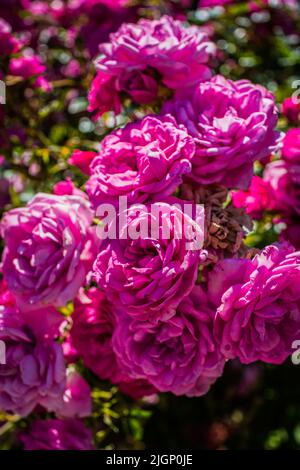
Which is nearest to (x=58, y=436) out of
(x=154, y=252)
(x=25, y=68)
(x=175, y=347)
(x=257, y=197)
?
(x=175, y=347)

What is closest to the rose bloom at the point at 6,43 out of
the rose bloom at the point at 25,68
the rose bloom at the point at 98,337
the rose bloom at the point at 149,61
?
the rose bloom at the point at 25,68

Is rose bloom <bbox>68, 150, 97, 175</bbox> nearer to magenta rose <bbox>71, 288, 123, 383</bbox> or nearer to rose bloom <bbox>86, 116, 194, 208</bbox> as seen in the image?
rose bloom <bbox>86, 116, 194, 208</bbox>

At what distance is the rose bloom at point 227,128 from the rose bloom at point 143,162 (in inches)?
1.5

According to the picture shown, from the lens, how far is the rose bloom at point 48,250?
3.30 feet

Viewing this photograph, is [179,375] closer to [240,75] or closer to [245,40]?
[240,75]

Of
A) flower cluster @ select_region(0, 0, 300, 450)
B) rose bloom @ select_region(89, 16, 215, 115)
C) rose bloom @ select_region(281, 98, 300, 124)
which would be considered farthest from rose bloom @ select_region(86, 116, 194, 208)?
rose bloom @ select_region(281, 98, 300, 124)

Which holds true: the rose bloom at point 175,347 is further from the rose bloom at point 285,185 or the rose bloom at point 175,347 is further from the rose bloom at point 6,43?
the rose bloom at point 6,43

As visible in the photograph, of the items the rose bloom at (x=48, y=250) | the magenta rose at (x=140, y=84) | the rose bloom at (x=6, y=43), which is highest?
the magenta rose at (x=140, y=84)

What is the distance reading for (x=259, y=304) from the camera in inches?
34.7

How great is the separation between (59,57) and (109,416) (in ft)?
3.83

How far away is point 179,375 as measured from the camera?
0.96 metres

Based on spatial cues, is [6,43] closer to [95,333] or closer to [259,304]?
[95,333]

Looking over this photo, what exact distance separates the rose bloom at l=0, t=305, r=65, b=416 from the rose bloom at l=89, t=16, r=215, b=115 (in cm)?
39
